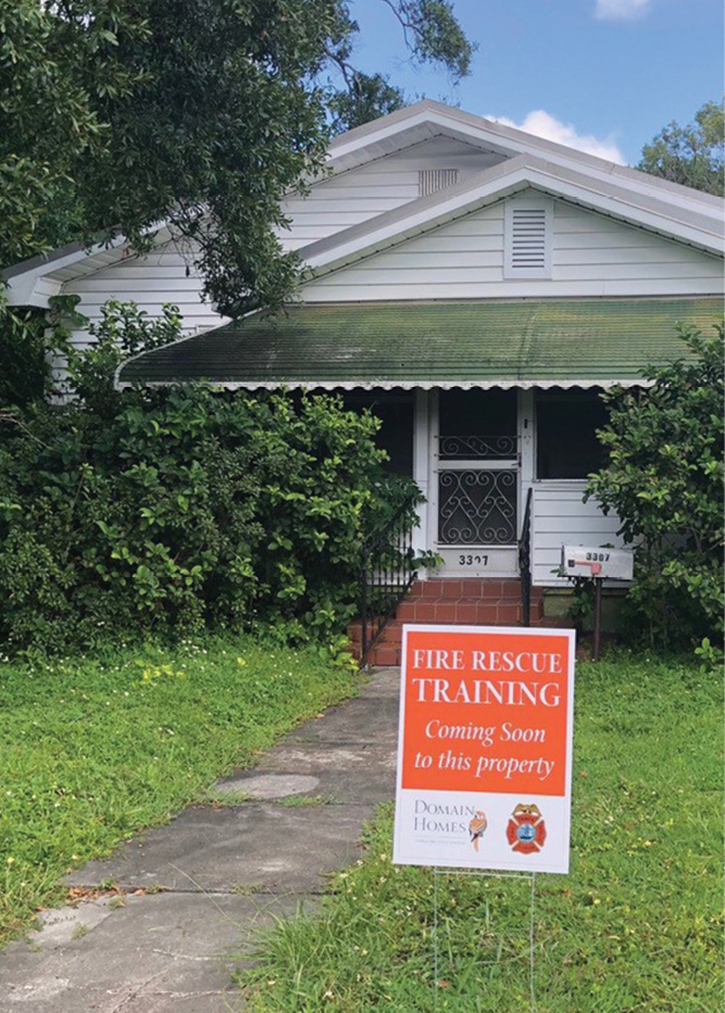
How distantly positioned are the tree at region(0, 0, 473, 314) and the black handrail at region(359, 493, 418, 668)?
2538 mm

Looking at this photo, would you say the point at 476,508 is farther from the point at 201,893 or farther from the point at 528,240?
the point at 201,893

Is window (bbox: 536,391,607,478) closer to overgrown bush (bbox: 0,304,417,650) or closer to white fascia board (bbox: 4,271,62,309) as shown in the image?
overgrown bush (bbox: 0,304,417,650)

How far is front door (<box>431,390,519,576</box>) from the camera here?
34.6ft

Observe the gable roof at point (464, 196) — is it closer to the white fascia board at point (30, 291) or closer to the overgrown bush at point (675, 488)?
the white fascia board at point (30, 291)

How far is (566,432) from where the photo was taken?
10.4 meters

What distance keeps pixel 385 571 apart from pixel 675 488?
10.2 ft

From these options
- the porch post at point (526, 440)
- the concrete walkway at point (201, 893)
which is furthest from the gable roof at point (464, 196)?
the concrete walkway at point (201, 893)

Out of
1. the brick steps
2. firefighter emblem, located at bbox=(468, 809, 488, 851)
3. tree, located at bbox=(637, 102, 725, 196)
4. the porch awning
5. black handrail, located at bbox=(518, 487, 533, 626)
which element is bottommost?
firefighter emblem, located at bbox=(468, 809, 488, 851)

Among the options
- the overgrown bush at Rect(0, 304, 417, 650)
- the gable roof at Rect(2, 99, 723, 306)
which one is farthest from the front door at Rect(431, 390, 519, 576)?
the gable roof at Rect(2, 99, 723, 306)

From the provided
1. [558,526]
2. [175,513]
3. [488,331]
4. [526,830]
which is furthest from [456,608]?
[526,830]

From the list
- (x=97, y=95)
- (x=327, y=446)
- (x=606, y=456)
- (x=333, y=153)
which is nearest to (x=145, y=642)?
(x=327, y=446)

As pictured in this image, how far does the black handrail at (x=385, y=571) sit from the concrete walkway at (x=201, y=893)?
298cm

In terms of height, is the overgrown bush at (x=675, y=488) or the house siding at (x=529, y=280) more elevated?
the house siding at (x=529, y=280)

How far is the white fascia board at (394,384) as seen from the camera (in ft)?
29.9
